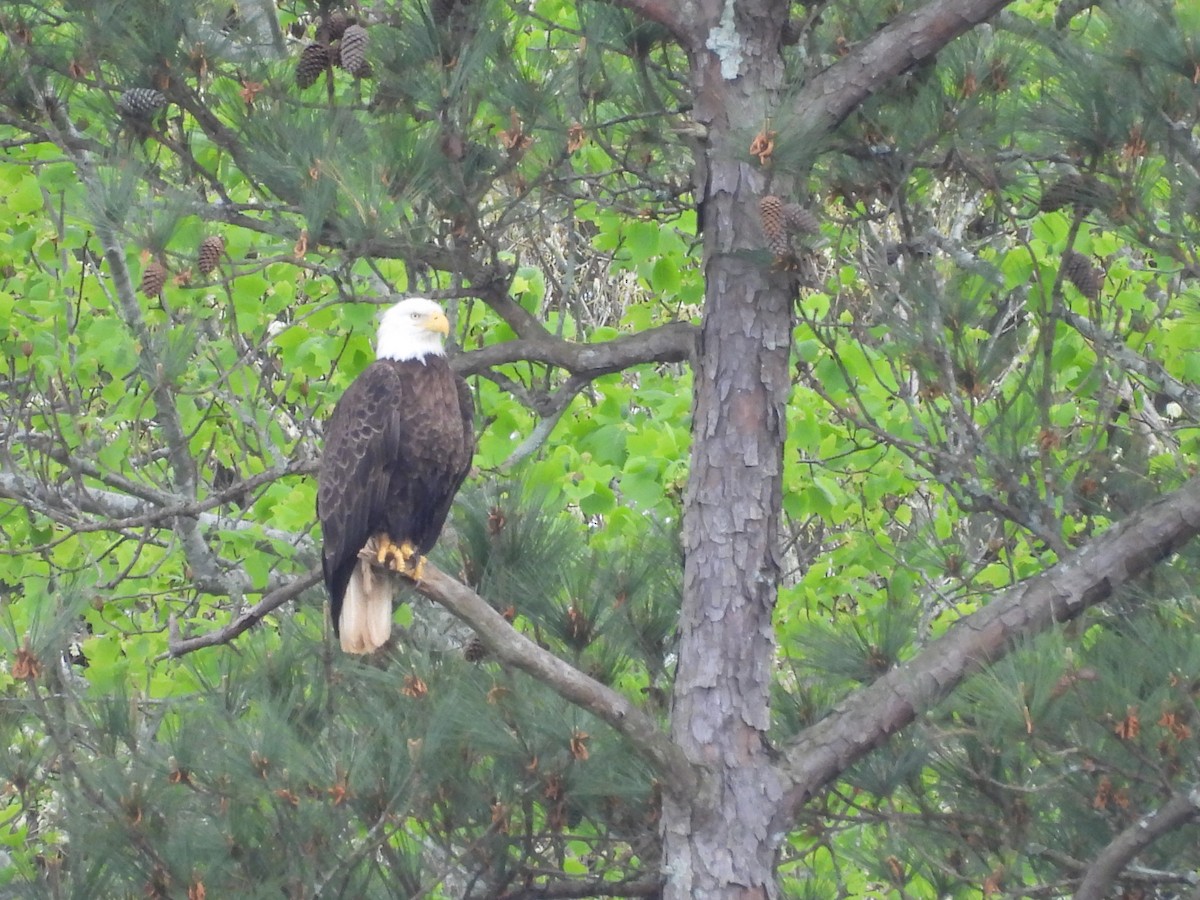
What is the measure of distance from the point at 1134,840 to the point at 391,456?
72.1 inches

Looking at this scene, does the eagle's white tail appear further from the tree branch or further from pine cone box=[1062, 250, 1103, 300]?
pine cone box=[1062, 250, 1103, 300]

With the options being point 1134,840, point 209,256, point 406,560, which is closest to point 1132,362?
point 1134,840

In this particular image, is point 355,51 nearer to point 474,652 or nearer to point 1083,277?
point 474,652

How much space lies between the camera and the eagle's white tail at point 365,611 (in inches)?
137

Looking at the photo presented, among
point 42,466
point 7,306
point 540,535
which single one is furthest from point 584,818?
point 7,306

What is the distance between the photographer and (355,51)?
3057 millimetres

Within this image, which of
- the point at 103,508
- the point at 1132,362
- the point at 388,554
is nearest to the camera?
the point at 1132,362

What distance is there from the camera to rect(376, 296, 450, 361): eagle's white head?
12.5ft

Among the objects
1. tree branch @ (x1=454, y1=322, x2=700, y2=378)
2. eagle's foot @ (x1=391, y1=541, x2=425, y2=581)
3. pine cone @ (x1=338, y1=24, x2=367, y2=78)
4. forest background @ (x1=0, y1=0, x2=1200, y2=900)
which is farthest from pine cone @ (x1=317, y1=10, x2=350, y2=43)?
eagle's foot @ (x1=391, y1=541, x2=425, y2=581)

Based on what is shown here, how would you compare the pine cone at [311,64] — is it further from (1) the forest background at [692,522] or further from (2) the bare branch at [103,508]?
(2) the bare branch at [103,508]

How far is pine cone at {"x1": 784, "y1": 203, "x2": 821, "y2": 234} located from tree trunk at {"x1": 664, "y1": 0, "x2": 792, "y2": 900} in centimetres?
19

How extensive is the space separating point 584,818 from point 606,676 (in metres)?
0.32

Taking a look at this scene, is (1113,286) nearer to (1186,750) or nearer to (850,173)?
(850,173)

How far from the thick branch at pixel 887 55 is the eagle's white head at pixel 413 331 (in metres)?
1.20
